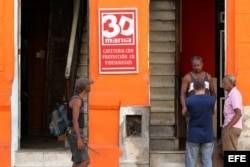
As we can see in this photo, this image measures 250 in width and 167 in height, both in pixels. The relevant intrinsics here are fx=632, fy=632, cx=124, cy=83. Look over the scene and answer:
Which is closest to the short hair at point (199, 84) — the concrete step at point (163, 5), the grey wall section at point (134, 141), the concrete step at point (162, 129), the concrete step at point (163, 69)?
the grey wall section at point (134, 141)

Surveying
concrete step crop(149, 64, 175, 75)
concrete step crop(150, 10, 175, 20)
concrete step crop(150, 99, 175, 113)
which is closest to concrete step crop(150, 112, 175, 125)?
concrete step crop(150, 99, 175, 113)

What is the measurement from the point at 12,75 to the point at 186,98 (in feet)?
9.64

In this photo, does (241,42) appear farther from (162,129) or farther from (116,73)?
(162,129)

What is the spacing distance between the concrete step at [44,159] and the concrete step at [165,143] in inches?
69.0

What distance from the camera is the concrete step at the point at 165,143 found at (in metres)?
11.6

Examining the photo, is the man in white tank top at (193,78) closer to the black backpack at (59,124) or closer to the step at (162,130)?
the step at (162,130)

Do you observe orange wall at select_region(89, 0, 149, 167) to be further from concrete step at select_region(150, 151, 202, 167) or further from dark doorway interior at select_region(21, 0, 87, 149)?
dark doorway interior at select_region(21, 0, 87, 149)

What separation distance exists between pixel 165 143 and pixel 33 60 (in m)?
3.65

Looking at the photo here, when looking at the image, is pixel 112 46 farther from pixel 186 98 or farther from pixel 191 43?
pixel 191 43

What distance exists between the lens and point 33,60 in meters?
13.6

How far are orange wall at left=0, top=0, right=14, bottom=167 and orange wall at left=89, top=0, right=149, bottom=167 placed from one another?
135cm

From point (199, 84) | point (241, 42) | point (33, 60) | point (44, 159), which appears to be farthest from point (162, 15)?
point (44, 159)

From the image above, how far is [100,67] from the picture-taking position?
10602 millimetres

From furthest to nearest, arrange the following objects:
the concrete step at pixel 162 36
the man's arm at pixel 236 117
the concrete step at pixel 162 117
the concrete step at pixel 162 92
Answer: the concrete step at pixel 162 36, the concrete step at pixel 162 92, the concrete step at pixel 162 117, the man's arm at pixel 236 117
